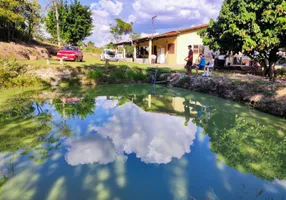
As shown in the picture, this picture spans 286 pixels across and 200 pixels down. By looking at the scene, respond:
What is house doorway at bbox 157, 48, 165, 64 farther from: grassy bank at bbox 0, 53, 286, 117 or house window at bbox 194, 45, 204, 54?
grassy bank at bbox 0, 53, 286, 117

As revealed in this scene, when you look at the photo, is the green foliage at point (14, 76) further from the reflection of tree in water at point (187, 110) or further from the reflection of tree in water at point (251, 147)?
the reflection of tree in water at point (251, 147)

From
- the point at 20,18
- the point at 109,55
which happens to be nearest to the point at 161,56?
the point at 109,55

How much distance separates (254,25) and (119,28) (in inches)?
1337

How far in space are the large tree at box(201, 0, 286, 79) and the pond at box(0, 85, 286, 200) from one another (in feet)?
18.7

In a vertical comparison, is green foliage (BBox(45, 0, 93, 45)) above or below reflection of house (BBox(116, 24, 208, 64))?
above

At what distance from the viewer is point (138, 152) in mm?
4285

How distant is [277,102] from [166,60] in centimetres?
1562

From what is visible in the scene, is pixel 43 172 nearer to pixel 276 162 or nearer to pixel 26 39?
pixel 276 162

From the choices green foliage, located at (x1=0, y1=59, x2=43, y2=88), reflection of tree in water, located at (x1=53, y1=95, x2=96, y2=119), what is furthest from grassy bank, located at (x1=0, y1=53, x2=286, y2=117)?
reflection of tree in water, located at (x1=53, y1=95, x2=96, y2=119)

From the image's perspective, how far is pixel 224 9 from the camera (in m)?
13.3

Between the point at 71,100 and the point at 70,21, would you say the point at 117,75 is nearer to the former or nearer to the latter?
the point at 71,100

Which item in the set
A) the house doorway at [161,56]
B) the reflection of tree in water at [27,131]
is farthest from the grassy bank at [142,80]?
the house doorway at [161,56]

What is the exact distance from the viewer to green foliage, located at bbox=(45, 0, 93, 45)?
28094 millimetres

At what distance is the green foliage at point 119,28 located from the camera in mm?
41844
